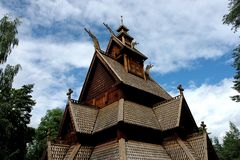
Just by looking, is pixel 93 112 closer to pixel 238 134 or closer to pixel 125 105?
pixel 125 105

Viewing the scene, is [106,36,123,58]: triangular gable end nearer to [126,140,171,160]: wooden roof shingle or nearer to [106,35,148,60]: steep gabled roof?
[106,35,148,60]: steep gabled roof

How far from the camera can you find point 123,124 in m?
14.1

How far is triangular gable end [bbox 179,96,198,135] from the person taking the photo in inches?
651

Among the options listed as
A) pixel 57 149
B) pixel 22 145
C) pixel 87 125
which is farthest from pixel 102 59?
pixel 22 145

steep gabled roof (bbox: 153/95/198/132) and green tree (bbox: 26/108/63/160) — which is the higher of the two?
green tree (bbox: 26/108/63/160)

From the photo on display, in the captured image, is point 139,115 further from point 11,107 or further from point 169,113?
point 11,107

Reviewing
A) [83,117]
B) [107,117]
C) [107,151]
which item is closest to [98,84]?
[83,117]

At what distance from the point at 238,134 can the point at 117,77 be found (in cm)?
6083

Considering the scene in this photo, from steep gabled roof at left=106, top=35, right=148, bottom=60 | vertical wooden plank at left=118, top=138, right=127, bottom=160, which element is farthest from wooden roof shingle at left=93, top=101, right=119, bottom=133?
steep gabled roof at left=106, top=35, right=148, bottom=60

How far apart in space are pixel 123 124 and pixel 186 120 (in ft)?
18.3

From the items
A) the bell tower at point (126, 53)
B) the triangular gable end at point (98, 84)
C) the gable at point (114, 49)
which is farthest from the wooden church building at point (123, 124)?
the gable at point (114, 49)

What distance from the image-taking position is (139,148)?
13930 mm

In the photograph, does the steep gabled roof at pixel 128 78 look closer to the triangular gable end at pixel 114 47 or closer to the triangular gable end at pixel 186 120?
the triangular gable end at pixel 114 47

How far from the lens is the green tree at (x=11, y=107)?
18922 millimetres
